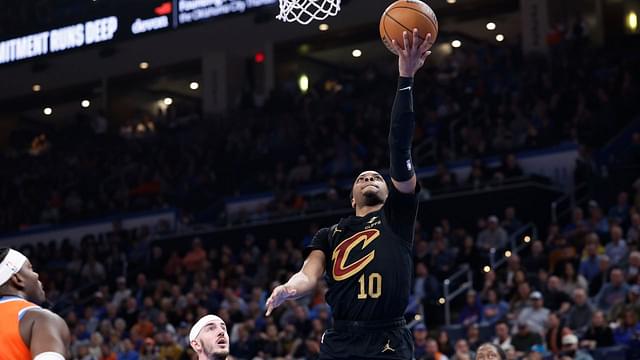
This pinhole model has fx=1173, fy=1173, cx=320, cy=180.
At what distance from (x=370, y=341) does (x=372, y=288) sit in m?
0.30

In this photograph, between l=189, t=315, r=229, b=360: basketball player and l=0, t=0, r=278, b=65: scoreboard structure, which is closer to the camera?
l=189, t=315, r=229, b=360: basketball player

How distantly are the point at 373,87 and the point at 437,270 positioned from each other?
33.0 ft

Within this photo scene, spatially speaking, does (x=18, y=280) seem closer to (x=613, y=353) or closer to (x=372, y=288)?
(x=372, y=288)

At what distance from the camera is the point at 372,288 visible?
6707mm

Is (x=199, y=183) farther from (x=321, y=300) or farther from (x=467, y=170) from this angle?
(x=321, y=300)

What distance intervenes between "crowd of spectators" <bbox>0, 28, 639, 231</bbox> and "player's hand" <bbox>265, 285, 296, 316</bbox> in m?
15.6

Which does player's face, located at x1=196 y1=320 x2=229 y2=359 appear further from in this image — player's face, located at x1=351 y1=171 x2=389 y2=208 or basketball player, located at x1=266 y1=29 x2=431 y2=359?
player's face, located at x1=351 y1=171 x2=389 y2=208

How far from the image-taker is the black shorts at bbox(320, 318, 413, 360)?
21.8ft

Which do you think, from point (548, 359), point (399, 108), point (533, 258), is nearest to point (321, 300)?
point (533, 258)

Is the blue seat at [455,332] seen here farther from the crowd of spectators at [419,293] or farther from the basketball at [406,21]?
the basketball at [406,21]

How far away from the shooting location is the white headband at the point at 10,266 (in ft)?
19.2

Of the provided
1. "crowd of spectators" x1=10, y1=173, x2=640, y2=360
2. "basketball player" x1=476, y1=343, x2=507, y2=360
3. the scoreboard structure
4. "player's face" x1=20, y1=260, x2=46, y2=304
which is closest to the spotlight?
"crowd of spectators" x1=10, y1=173, x2=640, y2=360

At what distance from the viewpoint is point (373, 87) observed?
2862cm

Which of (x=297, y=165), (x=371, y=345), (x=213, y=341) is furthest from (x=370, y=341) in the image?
(x=297, y=165)
